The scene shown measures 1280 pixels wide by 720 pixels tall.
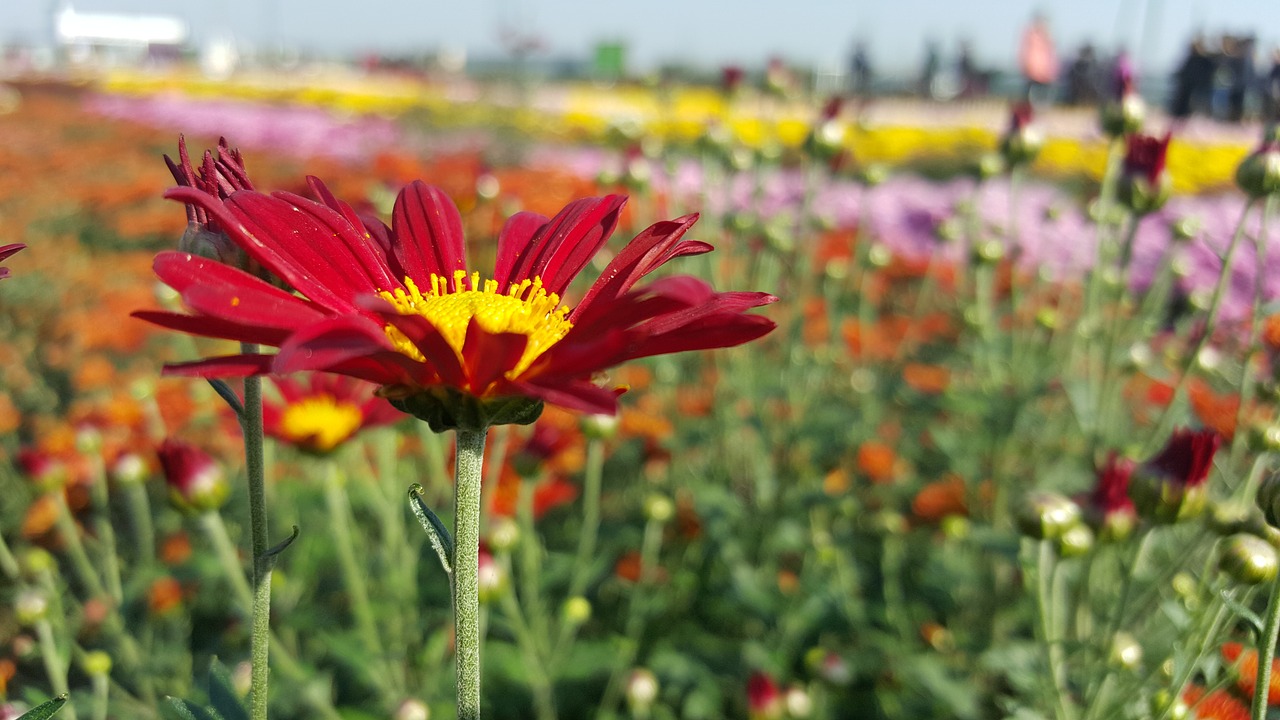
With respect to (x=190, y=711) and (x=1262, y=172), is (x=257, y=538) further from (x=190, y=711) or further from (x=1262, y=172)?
(x=1262, y=172)

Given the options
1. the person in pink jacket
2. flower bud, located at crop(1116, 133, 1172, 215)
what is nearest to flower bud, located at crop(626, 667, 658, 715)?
flower bud, located at crop(1116, 133, 1172, 215)

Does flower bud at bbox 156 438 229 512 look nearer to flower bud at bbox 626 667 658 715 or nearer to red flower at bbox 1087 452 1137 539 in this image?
flower bud at bbox 626 667 658 715

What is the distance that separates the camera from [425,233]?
781 mm

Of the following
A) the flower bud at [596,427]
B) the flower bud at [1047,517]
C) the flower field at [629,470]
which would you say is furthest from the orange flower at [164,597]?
the flower bud at [1047,517]

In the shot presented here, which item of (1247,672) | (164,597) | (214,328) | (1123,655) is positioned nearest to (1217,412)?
(1247,672)

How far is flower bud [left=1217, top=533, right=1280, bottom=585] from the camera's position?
0.89 meters

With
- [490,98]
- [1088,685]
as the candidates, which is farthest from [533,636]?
[490,98]

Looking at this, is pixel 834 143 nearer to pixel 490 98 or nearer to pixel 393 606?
pixel 393 606

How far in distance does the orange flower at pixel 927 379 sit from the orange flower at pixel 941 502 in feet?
0.91

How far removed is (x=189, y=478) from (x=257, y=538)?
58 cm

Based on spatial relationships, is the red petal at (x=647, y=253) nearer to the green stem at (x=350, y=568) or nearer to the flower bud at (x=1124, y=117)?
the green stem at (x=350, y=568)

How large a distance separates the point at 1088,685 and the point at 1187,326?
157cm

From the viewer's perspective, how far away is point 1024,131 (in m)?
1.89

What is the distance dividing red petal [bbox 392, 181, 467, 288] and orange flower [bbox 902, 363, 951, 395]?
1.74 m
